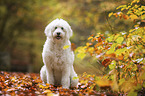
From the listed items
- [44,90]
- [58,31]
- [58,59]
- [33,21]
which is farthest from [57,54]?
[33,21]

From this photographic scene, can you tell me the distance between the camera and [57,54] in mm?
4109

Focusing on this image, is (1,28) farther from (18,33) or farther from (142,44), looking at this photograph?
(142,44)

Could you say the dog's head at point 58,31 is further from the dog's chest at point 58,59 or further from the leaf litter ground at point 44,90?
the leaf litter ground at point 44,90

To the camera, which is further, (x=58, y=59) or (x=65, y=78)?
(x=65, y=78)

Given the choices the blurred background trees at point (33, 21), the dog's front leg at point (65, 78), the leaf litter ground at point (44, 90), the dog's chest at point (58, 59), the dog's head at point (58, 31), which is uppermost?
the blurred background trees at point (33, 21)

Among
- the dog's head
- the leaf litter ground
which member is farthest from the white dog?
the leaf litter ground

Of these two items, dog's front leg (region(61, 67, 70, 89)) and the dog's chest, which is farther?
dog's front leg (region(61, 67, 70, 89))

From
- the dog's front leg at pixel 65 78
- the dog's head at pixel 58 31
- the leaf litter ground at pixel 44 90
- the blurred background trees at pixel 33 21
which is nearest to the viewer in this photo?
the leaf litter ground at pixel 44 90

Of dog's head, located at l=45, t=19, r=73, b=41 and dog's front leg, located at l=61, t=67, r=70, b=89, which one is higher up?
dog's head, located at l=45, t=19, r=73, b=41

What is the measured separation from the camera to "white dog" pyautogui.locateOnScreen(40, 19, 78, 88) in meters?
4.09

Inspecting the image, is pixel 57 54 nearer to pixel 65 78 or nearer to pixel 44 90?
pixel 65 78

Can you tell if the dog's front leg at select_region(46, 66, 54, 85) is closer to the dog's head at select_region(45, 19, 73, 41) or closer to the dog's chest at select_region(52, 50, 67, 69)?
the dog's chest at select_region(52, 50, 67, 69)

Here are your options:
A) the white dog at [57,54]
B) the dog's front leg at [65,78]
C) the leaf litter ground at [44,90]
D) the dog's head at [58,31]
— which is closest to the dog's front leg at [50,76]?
the white dog at [57,54]

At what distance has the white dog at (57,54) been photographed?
4.09 metres
